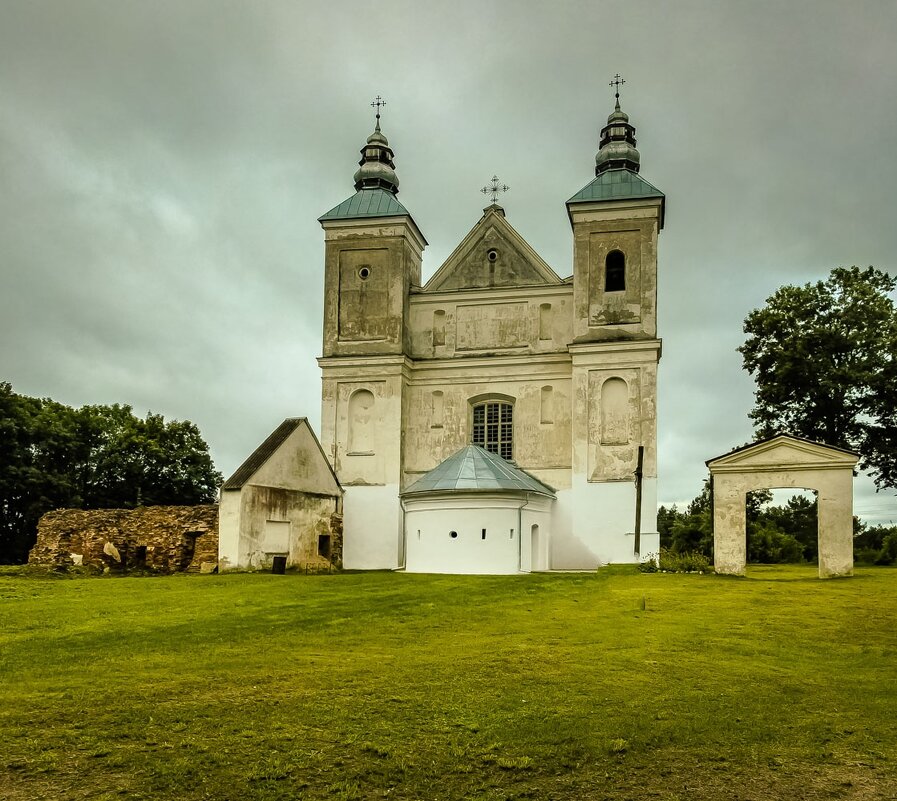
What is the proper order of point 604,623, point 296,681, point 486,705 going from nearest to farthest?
point 486,705, point 296,681, point 604,623

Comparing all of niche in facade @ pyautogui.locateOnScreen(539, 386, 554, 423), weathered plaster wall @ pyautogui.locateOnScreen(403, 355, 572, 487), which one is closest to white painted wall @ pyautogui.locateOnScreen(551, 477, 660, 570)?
weathered plaster wall @ pyautogui.locateOnScreen(403, 355, 572, 487)

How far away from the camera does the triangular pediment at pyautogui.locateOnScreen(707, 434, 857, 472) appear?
22609mm

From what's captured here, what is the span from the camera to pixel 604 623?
14531 millimetres

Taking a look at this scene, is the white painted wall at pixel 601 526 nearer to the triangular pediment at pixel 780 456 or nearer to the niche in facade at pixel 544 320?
the niche in facade at pixel 544 320

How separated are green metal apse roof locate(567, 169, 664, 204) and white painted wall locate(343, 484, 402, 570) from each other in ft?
42.9

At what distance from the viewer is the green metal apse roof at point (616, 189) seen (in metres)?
34.5

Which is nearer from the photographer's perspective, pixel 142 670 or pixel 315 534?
pixel 142 670

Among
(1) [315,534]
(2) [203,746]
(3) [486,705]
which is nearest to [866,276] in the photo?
(1) [315,534]

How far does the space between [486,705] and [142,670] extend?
3.91 m

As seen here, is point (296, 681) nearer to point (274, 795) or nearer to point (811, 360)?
point (274, 795)

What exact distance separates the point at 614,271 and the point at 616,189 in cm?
322

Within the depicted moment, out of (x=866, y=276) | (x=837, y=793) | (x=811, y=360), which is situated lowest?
(x=837, y=793)

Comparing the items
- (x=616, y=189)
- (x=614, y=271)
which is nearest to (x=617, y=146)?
(x=616, y=189)

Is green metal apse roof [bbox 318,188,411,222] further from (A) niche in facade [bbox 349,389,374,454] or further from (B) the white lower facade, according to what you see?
(B) the white lower facade
